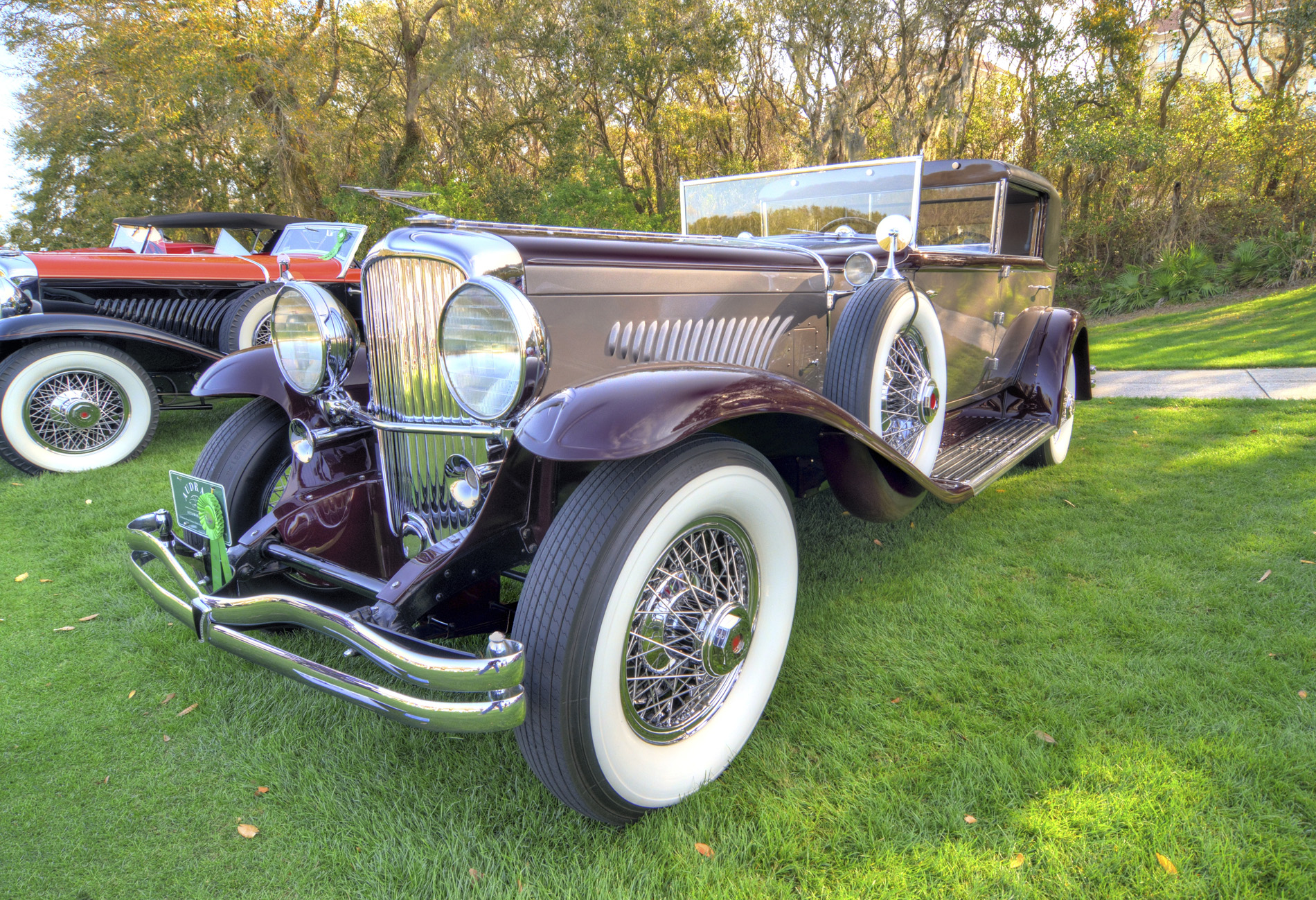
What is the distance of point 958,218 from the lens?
4.08 metres

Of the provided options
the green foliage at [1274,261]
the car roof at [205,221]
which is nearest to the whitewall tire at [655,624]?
the car roof at [205,221]

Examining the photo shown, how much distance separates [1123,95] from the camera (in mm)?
12531

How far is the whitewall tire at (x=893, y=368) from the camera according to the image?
2480 mm

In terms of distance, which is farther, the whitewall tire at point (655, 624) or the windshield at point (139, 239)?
the windshield at point (139, 239)

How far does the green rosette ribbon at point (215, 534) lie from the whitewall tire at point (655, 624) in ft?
3.17

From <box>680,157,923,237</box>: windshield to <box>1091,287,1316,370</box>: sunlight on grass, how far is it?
5.60 meters

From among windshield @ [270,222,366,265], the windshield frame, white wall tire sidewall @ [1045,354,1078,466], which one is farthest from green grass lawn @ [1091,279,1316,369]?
windshield @ [270,222,366,265]

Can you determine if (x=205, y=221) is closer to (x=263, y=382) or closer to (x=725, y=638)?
(x=263, y=382)

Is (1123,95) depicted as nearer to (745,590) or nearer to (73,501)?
(745,590)

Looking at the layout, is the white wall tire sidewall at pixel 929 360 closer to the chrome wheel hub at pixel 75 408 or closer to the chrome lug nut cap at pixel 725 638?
the chrome lug nut cap at pixel 725 638

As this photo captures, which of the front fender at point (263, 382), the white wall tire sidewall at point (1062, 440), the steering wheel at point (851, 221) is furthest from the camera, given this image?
the white wall tire sidewall at point (1062, 440)

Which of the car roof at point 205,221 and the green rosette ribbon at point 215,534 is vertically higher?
the car roof at point 205,221

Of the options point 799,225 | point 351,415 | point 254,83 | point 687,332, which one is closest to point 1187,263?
point 799,225

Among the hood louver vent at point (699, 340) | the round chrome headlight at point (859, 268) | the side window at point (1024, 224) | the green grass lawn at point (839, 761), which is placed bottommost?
the green grass lawn at point (839, 761)
